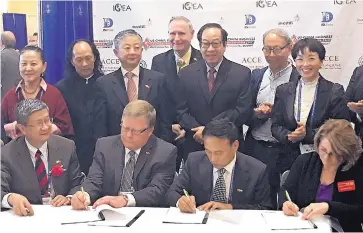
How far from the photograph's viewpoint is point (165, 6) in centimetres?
328

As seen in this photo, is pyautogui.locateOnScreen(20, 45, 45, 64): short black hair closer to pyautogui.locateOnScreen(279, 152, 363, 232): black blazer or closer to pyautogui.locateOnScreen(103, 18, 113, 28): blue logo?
pyautogui.locateOnScreen(103, 18, 113, 28): blue logo

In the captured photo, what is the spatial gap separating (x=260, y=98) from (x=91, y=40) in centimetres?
126

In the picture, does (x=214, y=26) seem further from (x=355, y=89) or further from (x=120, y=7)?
(x=355, y=89)

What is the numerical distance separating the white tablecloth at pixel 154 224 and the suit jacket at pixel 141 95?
0.89 meters

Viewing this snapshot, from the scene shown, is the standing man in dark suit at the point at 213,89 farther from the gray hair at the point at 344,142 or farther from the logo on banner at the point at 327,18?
the gray hair at the point at 344,142

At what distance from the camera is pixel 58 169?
3.05 meters

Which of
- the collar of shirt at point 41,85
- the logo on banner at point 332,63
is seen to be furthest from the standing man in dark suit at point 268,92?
the collar of shirt at point 41,85

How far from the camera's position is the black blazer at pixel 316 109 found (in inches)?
118

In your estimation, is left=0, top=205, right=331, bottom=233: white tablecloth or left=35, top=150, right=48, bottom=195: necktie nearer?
left=0, top=205, right=331, bottom=233: white tablecloth

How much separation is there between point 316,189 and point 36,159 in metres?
1.74

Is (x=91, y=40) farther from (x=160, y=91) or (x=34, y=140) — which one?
(x=34, y=140)

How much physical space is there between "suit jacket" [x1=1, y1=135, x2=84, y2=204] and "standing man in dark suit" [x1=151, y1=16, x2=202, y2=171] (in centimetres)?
74

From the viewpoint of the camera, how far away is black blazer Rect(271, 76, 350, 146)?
299cm

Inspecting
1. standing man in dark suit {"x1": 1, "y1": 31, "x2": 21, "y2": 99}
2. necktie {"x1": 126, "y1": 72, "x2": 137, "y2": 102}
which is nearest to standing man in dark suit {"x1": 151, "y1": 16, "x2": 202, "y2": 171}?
necktie {"x1": 126, "y1": 72, "x2": 137, "y2": 102}
